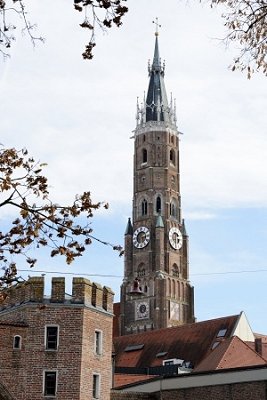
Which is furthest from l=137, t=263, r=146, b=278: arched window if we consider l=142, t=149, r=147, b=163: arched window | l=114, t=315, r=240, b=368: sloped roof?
l=114, t=315, r=240, b=368: sloped roof

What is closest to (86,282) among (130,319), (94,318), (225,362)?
(94,318)

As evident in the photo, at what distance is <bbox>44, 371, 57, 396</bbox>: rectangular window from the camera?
122 ft

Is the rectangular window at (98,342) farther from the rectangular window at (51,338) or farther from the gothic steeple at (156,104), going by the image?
the gothic steeple at (156,104)

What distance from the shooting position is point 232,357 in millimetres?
47000

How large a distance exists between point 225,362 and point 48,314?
1275cm

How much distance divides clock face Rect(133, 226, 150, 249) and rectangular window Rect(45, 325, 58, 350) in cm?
6819

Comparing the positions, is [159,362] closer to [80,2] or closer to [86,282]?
[86,282]

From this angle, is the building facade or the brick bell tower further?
the brick bell tower

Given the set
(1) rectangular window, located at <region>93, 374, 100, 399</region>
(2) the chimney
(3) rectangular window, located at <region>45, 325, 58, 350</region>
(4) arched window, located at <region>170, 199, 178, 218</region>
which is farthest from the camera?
(4) arched window, located at <region>170, 199, 178, 218</region>

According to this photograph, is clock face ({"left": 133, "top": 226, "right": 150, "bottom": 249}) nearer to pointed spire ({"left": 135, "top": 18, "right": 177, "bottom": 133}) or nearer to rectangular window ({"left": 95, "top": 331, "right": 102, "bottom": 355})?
pointed spire ({"left": 135, "top": 18, "right": 177, "bottom": 133})

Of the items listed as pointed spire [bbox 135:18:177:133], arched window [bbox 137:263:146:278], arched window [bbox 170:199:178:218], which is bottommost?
arched window [bbox 137:263:146:278]

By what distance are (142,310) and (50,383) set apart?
2564 inches

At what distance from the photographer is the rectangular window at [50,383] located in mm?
37156

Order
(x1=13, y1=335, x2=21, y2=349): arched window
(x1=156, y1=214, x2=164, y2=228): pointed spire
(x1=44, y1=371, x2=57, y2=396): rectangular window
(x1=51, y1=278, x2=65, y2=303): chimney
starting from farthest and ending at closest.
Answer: (x1=156, y1=214, x2=164, y2=228): pointed spire → (x1=51, y1=278, x2=65, y2=303): chimney → (x1=13, y1=335, x2=21, y2=349): arched window → (x1=44, y1=371, x2=57, y2=396): rectangular window
